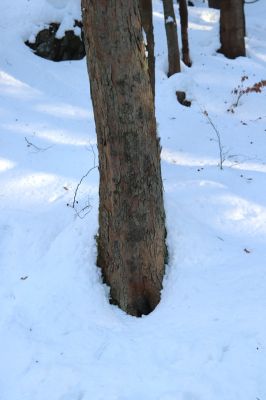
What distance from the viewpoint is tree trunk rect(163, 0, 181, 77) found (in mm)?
10569

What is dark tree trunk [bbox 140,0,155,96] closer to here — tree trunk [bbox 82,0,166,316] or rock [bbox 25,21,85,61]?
tree trunk [bbox 82,0,166,316]

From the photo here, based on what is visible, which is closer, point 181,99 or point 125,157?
point 125,157

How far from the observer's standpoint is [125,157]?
3.95m

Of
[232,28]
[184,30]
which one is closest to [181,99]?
[184,30]

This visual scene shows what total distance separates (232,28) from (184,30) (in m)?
1.62

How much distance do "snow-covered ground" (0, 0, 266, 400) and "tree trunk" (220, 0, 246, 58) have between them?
192 inches

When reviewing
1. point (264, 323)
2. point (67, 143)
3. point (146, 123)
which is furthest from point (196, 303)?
point (67, 143)

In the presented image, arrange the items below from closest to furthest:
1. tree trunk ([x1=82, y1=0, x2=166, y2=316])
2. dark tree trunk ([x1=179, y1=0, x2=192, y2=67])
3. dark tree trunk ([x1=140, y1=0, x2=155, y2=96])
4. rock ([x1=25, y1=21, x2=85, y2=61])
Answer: tree trunk ([x1=82, y1=0, x2=166, y2=316]) → dark tree trunk ([x1=140, y1=0, x2=155, y2=96]) → dark tree trunk ([x1=179, y1=0, x2=192, y2=67]) → rock ([x1=25, y1=21, x2=85, y2=61])

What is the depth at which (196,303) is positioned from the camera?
4.27m

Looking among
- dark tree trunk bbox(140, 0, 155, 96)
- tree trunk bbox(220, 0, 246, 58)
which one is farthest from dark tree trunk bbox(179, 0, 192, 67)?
dark tree trunk bbox(140, 0, 155, 96)

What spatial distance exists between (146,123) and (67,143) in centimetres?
476

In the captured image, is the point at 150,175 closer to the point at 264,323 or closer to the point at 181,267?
the point at 181,267

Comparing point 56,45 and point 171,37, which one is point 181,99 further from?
point 56,45

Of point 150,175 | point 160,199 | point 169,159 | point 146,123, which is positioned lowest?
point 169,159
